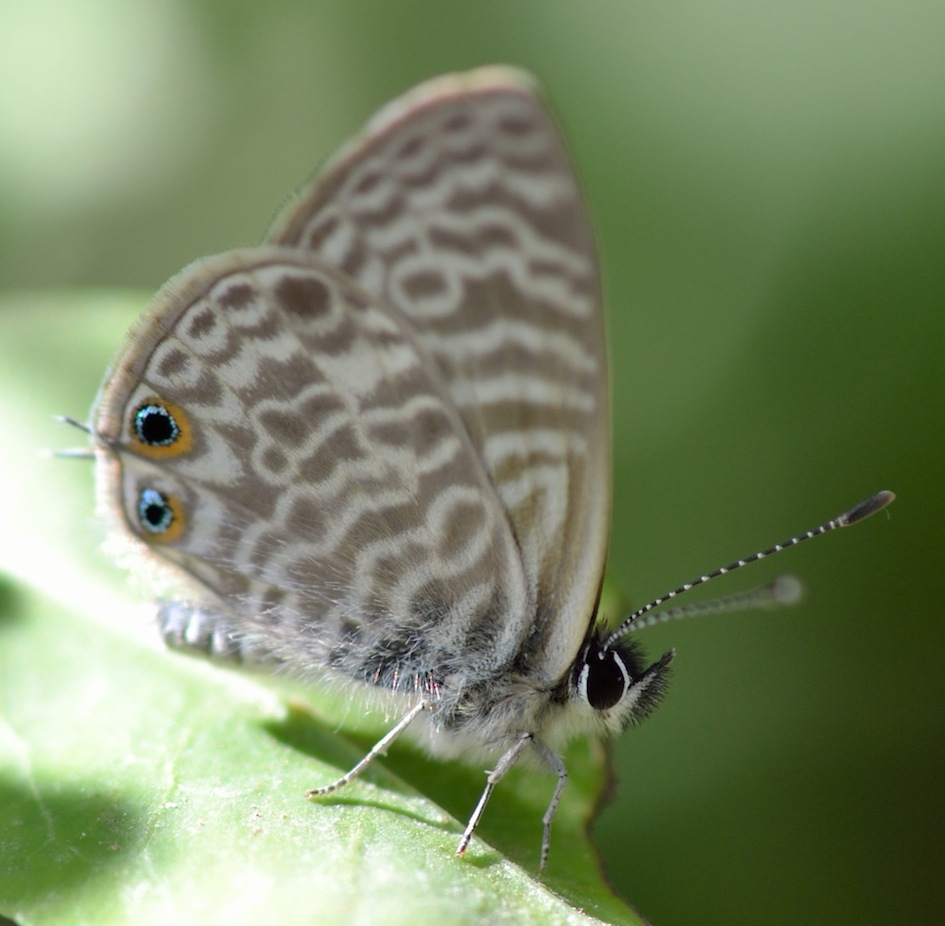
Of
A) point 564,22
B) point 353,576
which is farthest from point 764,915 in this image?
point 564,22

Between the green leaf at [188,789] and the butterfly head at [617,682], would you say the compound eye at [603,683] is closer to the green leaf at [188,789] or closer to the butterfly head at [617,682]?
the butterfly head at [617,682]

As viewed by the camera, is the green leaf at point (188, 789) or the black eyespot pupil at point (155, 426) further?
the black eyespot pupil at point (155, 426)

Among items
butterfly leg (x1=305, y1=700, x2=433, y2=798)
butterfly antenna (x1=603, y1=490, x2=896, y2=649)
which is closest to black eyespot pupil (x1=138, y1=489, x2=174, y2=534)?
butterfly leg (x1=305, y1=700, x2=433, y2=798)

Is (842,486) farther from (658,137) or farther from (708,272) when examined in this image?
(658,137)

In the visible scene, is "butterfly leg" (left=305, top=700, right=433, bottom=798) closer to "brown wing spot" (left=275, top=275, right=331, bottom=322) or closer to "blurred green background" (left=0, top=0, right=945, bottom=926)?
"brown wing spot" (left=275, top=275, right=331, bottom=322)

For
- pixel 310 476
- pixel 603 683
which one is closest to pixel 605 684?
pixel 603 683

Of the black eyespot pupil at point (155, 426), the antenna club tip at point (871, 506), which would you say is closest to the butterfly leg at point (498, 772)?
the antenna club tip at point (871, 506)

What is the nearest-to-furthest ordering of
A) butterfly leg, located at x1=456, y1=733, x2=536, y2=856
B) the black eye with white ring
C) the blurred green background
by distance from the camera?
butterfly leg, located at x1=456, y1=733, x2=536, y2=856 < the black eye with white ring < the blurred green background
